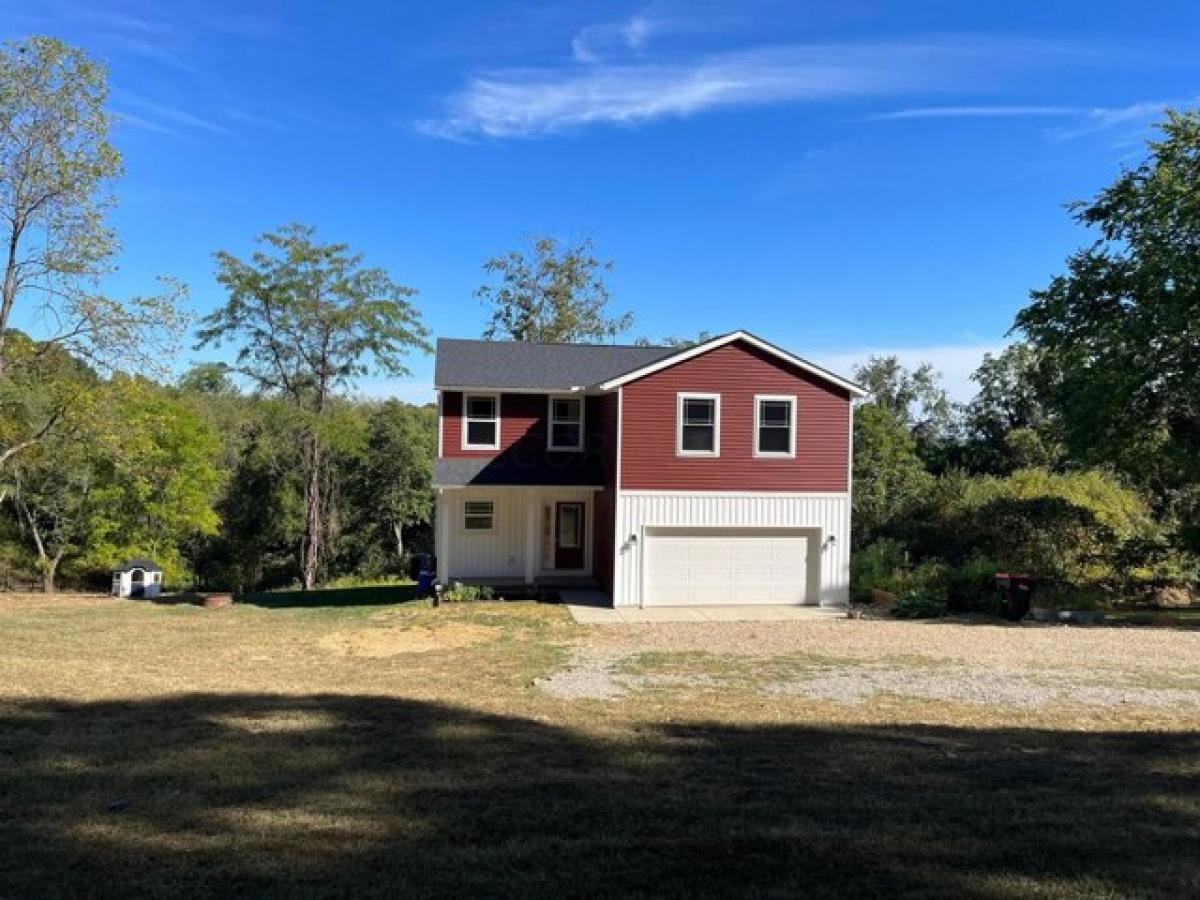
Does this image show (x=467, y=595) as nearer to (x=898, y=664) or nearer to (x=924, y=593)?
(x=924, y=593)

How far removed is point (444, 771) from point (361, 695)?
13.2ft

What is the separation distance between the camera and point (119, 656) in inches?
518

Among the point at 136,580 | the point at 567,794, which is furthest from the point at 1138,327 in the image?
the point at 136,580

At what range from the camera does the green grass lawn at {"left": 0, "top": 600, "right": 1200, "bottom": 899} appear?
399cm

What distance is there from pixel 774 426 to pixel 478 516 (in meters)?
7.82

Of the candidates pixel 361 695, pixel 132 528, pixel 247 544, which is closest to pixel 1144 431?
pixel 361 695

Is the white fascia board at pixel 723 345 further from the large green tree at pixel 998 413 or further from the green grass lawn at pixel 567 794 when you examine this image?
the large green tree at pixel 998 413

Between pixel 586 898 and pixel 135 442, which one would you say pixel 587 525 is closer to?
pixel 135 442

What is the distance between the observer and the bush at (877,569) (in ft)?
69.8

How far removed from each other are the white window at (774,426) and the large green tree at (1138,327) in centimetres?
623

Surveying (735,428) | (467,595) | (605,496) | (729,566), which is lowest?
(467,595)

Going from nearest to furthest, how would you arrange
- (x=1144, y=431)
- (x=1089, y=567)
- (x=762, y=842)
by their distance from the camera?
1. (x=762, y=842)
2. (x=1144, y=431)
3. (x=1089, y=567)

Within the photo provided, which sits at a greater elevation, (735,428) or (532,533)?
(735,428)

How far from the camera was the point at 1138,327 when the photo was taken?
18547 millimetres
